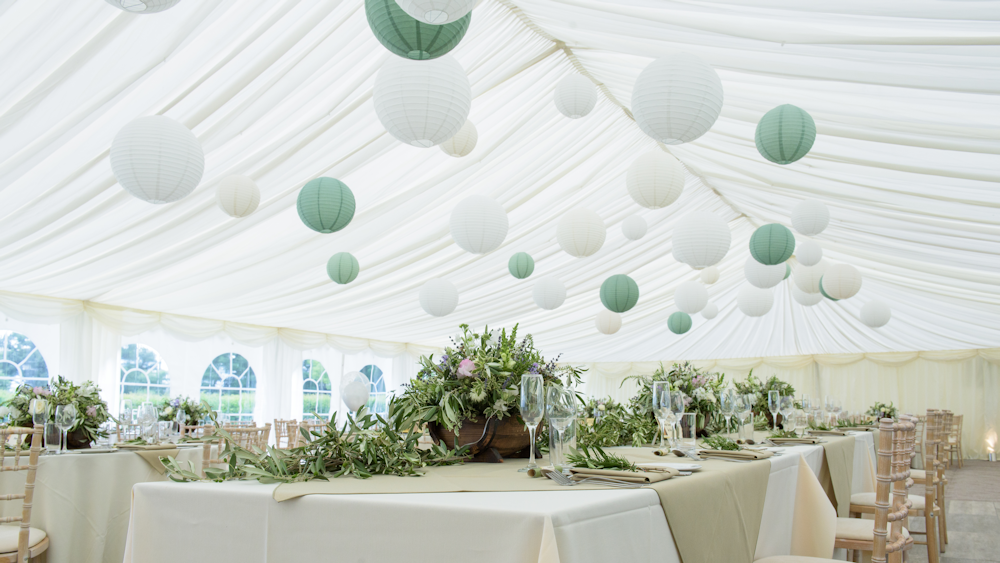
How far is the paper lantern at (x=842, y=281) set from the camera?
6.80 meters

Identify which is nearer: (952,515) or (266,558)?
(266,558)

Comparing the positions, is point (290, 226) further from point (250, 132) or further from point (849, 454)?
point (849, 454)

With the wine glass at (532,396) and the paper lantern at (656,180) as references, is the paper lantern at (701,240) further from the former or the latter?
the wine glass at (532,396)

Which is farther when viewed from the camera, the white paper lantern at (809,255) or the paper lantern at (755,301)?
the paper lantern at (755,301)

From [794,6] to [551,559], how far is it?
3.74 metres

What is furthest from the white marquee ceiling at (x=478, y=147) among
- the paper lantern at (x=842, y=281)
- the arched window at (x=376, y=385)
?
the arched window at (x=376, y=385)

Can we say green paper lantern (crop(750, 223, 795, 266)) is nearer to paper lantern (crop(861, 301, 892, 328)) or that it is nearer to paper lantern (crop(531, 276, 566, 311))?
paper lantern (crop(531, 276, 566, 311))

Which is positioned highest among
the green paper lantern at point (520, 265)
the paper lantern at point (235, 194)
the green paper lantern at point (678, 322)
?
the paper lantern at point (235, 194)

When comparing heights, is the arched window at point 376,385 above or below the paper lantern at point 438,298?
below

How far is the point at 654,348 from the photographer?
1600 centimetres

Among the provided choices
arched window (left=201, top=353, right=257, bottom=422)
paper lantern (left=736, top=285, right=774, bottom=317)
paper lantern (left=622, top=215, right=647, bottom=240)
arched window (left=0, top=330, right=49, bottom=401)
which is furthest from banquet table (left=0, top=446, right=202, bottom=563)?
arched window (left=201, top=353, right=257, bottom=422)

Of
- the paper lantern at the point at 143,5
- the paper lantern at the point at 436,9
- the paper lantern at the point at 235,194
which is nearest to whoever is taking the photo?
the paper lantern at the point at 436,9

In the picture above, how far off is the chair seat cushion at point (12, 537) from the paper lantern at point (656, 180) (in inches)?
166

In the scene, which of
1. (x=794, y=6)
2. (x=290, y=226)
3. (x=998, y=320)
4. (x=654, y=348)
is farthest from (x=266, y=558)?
(x=654, y=348)
